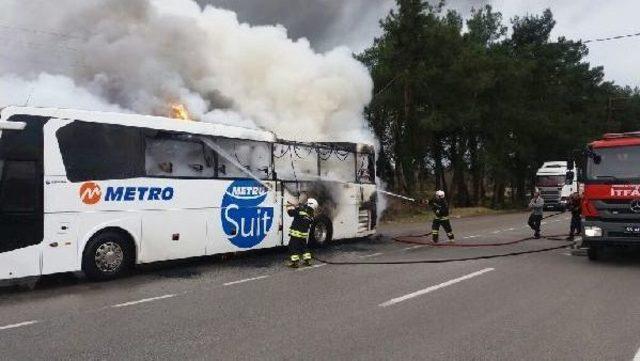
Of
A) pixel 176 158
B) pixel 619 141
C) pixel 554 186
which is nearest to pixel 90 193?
pixel 176 158

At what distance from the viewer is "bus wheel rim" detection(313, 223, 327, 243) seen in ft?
47.3

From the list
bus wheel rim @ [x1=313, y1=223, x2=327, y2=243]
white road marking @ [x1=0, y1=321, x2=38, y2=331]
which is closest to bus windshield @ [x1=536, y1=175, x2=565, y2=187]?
bus wheel rim @ [x1=313, y1=223, x2=327, y2=243]

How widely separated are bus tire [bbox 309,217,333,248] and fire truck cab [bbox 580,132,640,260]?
6.03 m

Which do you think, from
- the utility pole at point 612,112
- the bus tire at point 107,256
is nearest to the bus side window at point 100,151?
the bus tire at point 107,256

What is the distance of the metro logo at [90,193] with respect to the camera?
9336 millimetres

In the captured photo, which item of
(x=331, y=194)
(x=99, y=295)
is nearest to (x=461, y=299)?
(x=99, y=295)

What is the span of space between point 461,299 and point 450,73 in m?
28.3

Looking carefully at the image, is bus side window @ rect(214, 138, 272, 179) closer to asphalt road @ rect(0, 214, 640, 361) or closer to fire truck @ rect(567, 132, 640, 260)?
asphalt road @ rect(0, 214, 640, 361)

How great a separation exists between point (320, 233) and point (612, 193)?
6674mm

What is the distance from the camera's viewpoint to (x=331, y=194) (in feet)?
49.0

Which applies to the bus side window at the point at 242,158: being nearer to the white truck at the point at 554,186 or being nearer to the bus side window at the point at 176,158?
the bus side window at the point at 176,158

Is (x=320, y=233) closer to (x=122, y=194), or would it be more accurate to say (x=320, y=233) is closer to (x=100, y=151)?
(x=122, y=194)

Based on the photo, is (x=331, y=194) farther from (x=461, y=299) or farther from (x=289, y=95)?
(x=461, y=299)

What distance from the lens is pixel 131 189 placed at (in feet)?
32.9
